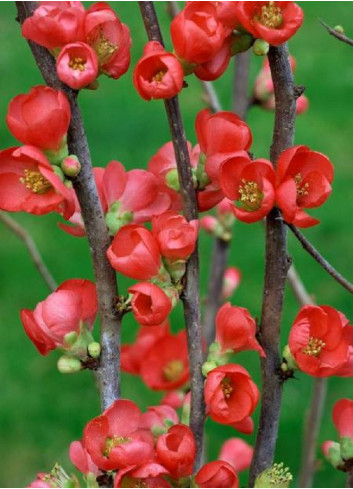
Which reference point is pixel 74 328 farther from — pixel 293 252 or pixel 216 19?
pixel 293 252

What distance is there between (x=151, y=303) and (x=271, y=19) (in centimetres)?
26

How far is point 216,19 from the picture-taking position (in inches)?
30.2

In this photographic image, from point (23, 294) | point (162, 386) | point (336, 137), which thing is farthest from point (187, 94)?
point (162, 386)

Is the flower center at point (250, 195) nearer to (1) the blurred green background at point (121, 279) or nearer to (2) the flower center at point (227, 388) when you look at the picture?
(2) the flower center at point (227, 388)

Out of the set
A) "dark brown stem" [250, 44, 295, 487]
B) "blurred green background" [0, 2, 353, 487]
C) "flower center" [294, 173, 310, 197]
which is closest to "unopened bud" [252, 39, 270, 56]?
"dark brown stem" [250, 44, 295, 487]

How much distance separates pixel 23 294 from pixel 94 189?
8.09 feet

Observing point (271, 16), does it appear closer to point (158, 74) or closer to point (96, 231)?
point (158, 74)

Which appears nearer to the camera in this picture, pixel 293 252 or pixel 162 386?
pixel 162 386

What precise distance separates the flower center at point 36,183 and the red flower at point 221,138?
14cm

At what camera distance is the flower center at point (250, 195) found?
77 cm

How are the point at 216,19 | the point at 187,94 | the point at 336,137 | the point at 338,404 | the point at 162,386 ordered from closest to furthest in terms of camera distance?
the point at 216,19, the point at 338,404, the point at 162,386, the point at 336,137, the point at 187,94

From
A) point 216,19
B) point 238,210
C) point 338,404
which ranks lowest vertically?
point 338,404

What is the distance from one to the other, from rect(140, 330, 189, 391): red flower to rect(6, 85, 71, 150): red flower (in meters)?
0.51

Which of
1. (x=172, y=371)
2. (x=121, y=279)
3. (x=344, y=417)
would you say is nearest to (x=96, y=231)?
(x=344, y=417)
